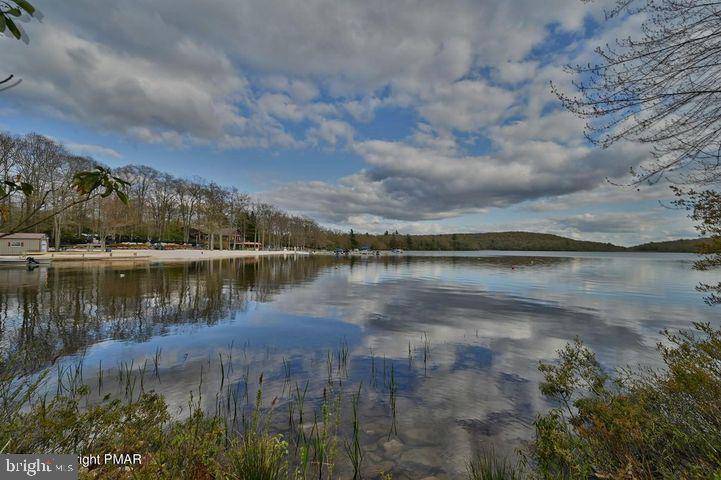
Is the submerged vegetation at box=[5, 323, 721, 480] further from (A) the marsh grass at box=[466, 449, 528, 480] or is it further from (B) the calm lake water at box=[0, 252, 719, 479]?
(B) the calm lake water at box=[0, 252, 719, 479]

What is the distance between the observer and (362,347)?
1131 cm

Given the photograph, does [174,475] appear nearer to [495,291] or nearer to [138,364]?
[138,364]

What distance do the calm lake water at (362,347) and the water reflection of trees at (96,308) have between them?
83mm

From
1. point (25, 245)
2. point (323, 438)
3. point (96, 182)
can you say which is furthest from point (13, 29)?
point (25, 245)

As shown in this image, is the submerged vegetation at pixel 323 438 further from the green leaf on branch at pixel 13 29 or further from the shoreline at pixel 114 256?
the shoreline at pixel 114 256

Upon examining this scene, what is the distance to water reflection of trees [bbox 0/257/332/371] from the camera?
10539mm

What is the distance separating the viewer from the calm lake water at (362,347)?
6.50 m

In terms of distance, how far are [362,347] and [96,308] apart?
1328cm

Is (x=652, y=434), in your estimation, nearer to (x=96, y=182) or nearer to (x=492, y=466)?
(x=492, y=466)

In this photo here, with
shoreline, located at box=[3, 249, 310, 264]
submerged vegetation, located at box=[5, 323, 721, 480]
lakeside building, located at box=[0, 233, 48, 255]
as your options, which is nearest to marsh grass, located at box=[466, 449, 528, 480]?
submerged vegetation, located at box=[5, 323, 721, 480]

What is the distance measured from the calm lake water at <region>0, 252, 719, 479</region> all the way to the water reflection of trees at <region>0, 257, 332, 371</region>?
8cm

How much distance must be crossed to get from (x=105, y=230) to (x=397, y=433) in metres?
72.6

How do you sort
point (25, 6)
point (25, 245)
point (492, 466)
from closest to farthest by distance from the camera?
point (25, 6)
point (492, 466)
point (25, 245)

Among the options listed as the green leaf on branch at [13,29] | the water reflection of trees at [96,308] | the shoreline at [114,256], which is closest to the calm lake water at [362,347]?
the water reflection of trees at [96,308]
